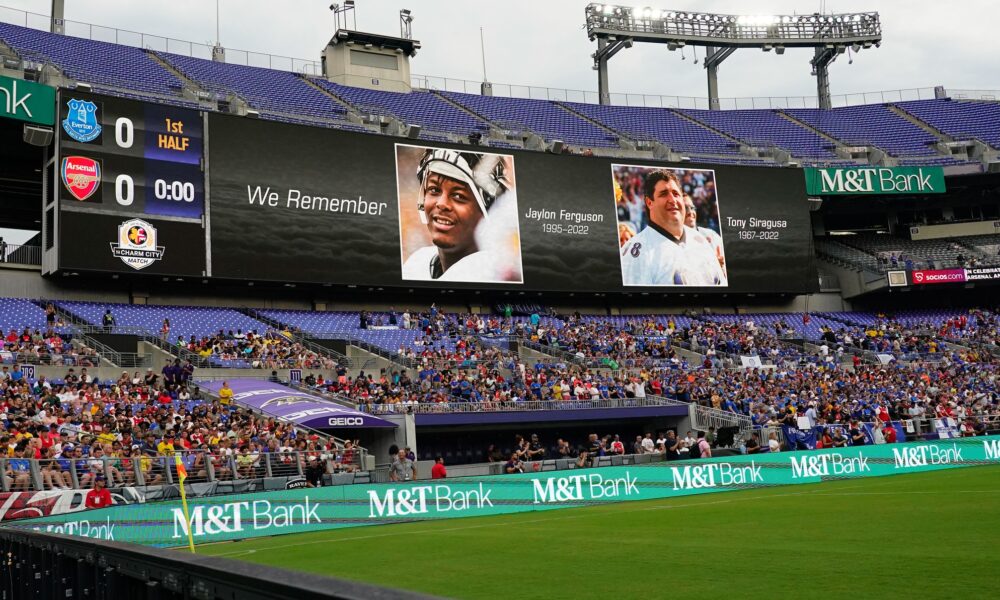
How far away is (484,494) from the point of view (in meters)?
18.7

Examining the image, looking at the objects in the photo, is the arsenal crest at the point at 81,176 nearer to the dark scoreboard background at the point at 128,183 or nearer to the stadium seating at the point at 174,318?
the dark scoreboard background at the point at 128,183

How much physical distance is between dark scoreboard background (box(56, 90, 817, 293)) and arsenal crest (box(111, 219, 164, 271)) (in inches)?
3.0

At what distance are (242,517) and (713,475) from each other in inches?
429

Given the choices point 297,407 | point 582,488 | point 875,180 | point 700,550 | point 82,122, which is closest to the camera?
point 700,550

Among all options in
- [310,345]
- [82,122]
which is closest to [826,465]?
[310,345]

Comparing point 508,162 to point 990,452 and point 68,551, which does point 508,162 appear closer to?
point 990,452

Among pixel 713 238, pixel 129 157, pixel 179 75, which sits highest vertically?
pixel 179 75

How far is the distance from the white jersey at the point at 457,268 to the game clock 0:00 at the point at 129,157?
8.82 metres

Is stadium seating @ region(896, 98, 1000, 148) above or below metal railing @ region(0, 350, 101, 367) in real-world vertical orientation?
above

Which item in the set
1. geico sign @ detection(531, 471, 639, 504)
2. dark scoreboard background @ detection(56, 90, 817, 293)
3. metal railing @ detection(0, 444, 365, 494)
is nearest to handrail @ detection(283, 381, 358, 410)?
metal railing @ detection(0, 444, 365, 494)

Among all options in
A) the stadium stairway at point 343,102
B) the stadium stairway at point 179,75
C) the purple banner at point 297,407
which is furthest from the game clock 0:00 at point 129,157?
the stadium stairway at point 343,102

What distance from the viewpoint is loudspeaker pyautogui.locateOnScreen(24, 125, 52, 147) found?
1240 inches

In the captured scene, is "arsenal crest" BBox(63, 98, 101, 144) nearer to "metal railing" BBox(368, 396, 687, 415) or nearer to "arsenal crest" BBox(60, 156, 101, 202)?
"arsenal crest" BBox(60, 156, 101, 202)

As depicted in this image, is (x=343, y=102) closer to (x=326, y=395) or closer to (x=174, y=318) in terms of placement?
(x=174, y=318)
